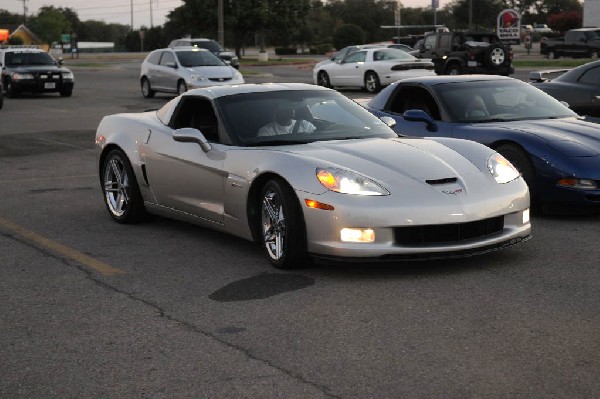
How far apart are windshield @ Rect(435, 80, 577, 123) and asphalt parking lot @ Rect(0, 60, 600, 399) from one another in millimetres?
1552

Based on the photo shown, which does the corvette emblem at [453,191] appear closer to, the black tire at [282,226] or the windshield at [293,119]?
the black tire at [282,226]

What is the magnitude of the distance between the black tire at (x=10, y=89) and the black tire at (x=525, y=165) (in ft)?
81.4

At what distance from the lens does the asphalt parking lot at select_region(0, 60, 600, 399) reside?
5.10m

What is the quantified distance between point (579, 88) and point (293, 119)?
8.18 m

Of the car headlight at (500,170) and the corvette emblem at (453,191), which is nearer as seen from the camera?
the corvette emblem at (453,191)

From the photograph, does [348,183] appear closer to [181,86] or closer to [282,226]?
[282,226]

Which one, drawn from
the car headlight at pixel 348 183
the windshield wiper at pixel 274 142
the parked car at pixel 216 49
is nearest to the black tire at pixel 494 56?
the parked car at pixel 216 49

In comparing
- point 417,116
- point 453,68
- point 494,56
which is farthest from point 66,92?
point 417,116

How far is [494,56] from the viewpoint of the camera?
118 ft

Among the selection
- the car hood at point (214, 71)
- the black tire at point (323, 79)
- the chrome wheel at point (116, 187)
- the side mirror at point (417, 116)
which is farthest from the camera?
the black tire at point (323, 79)

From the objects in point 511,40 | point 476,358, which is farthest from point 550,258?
point 511,40

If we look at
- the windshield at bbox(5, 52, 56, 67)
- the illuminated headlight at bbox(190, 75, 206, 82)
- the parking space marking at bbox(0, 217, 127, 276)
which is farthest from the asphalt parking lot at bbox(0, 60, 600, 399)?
the windshield at bbox(5, 52, 56, 67)

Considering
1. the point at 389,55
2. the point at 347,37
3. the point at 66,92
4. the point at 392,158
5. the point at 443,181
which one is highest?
the point at 392,158

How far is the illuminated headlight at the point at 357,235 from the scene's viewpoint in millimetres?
7305
